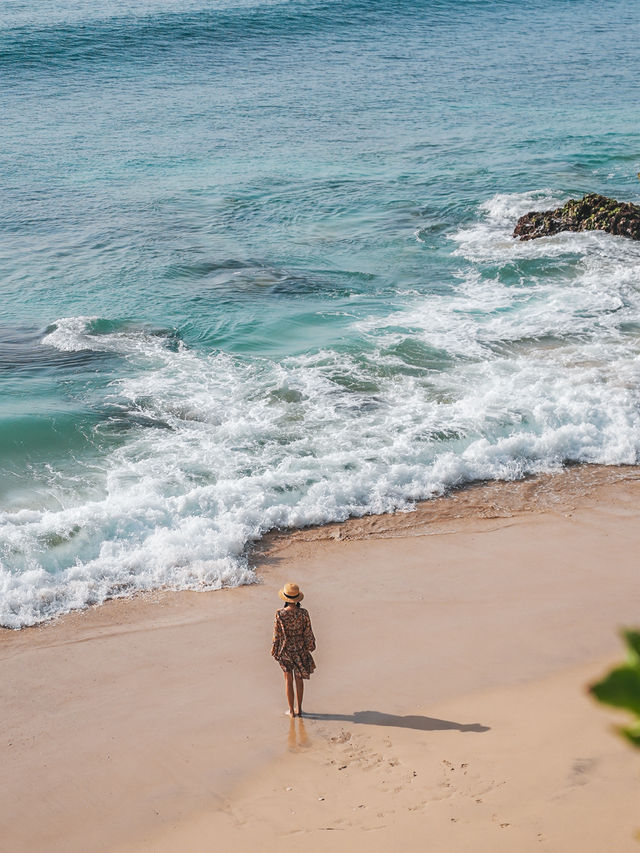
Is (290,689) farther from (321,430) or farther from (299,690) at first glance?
(321,430)

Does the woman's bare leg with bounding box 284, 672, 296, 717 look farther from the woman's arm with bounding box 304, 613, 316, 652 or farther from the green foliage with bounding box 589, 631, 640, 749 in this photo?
the green foliage with bounding box 589, 631, 640, 749

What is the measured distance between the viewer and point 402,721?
706cm

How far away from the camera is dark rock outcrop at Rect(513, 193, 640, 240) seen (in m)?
19.2

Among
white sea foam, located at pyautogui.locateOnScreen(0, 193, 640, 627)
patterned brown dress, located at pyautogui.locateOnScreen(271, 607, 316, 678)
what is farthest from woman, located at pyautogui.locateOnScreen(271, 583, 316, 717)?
white sea foam, located at pyautogui.locateOnScreen(0, 193, 640, 627)

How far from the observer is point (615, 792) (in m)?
6.07

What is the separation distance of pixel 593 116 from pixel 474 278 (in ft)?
→ 53.1

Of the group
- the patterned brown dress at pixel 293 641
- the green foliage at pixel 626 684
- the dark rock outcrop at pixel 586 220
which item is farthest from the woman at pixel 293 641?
the dark rock outcrop at pixel 586 220

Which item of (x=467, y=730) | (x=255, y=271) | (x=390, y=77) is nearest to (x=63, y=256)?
(x=255, y=271)

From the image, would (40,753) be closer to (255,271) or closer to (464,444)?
(464,444)

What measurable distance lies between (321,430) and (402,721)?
18.5 ft

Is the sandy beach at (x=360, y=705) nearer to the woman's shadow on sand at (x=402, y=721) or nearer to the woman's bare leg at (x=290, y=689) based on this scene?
the woman's shadow on sand at (x=402, y=721)

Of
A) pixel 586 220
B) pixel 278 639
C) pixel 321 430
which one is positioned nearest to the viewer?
pixel 278 639

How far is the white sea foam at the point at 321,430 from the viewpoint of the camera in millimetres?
9680

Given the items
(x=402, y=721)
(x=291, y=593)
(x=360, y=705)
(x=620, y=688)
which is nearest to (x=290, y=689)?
(x=360, y=705)
